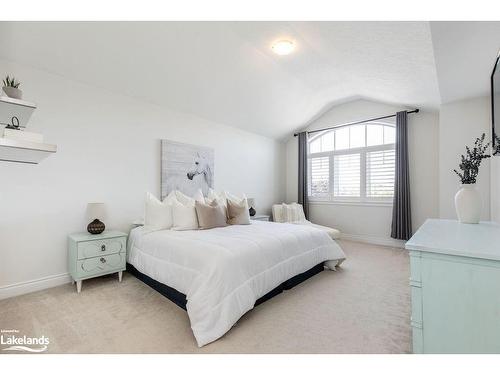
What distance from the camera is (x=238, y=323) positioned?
2027 millimetres

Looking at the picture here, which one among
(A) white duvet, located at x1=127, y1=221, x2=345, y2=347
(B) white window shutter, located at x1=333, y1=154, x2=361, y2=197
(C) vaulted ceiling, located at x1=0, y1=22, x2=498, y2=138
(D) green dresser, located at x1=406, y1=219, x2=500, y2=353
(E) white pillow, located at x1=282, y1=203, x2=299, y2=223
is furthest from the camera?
(E) white pillow, located at x1=282, y1=203, x2=299, y2=223

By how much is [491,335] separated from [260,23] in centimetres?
307

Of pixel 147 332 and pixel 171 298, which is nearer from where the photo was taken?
pixel 147 332

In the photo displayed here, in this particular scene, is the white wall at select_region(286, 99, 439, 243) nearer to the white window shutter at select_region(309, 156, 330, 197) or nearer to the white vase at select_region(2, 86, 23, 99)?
the white window shutter at select_region(309, 156, 330, 197)

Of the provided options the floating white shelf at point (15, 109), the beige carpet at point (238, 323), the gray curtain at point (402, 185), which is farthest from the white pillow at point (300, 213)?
the floating white shelf at point (15, 109)

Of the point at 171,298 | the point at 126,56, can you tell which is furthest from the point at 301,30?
the point at 171,298

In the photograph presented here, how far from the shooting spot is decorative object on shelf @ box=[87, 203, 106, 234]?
287 centimetres

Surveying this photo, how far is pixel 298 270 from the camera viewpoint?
2713 millimetres

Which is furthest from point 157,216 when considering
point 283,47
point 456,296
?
point 456,296

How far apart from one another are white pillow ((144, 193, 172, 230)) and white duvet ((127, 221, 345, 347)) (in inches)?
4.4

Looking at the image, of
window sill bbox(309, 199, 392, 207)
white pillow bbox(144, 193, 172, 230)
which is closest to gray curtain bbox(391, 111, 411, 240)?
window sill bbox(309, 199, 392, 207)

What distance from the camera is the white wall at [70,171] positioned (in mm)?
2574

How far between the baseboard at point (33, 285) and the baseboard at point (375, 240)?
4.81 m
